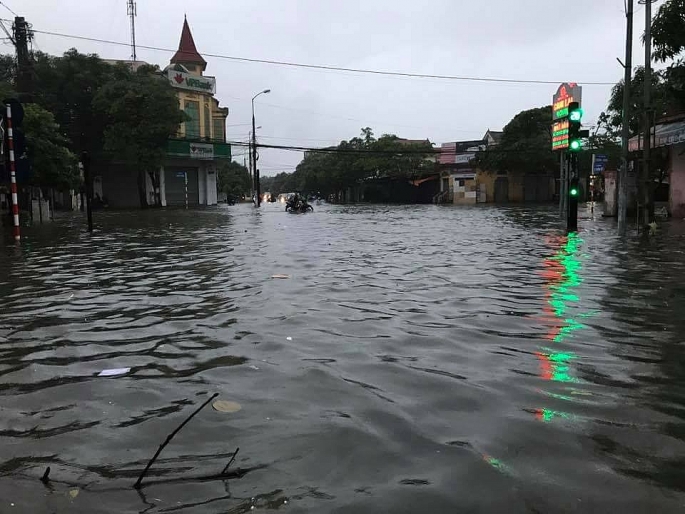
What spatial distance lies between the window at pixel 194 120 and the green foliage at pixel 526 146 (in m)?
27.7

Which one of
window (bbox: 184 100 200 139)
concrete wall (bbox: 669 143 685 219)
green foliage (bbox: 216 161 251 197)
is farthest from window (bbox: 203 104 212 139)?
concrete wall (bbox: 669 143 685 219)

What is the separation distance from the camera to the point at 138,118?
42000mm

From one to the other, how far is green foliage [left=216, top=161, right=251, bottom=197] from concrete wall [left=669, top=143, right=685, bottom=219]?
208 feet

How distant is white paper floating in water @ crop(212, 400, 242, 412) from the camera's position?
11.3ft

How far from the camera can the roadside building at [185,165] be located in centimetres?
5054

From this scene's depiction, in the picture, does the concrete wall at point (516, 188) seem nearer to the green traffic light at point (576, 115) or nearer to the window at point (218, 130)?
the window at point (218, 130)

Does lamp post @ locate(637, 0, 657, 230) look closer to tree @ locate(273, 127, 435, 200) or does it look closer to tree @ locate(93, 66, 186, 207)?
tree @ locate(93, 66, 186, 207)

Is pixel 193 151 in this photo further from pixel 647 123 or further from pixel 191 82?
pixel 647 123

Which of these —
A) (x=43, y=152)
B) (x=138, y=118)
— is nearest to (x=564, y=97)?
(x=43, y=152)

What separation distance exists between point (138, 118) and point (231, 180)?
51.8 metres

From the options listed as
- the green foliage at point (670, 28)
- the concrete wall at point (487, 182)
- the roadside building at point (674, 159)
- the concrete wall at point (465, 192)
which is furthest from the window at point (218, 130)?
the green foliage at point (670, 28)

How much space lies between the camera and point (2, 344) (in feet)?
16.1

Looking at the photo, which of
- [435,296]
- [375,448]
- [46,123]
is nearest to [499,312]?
[435,296]

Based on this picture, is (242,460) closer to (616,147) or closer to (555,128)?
(555,128)
